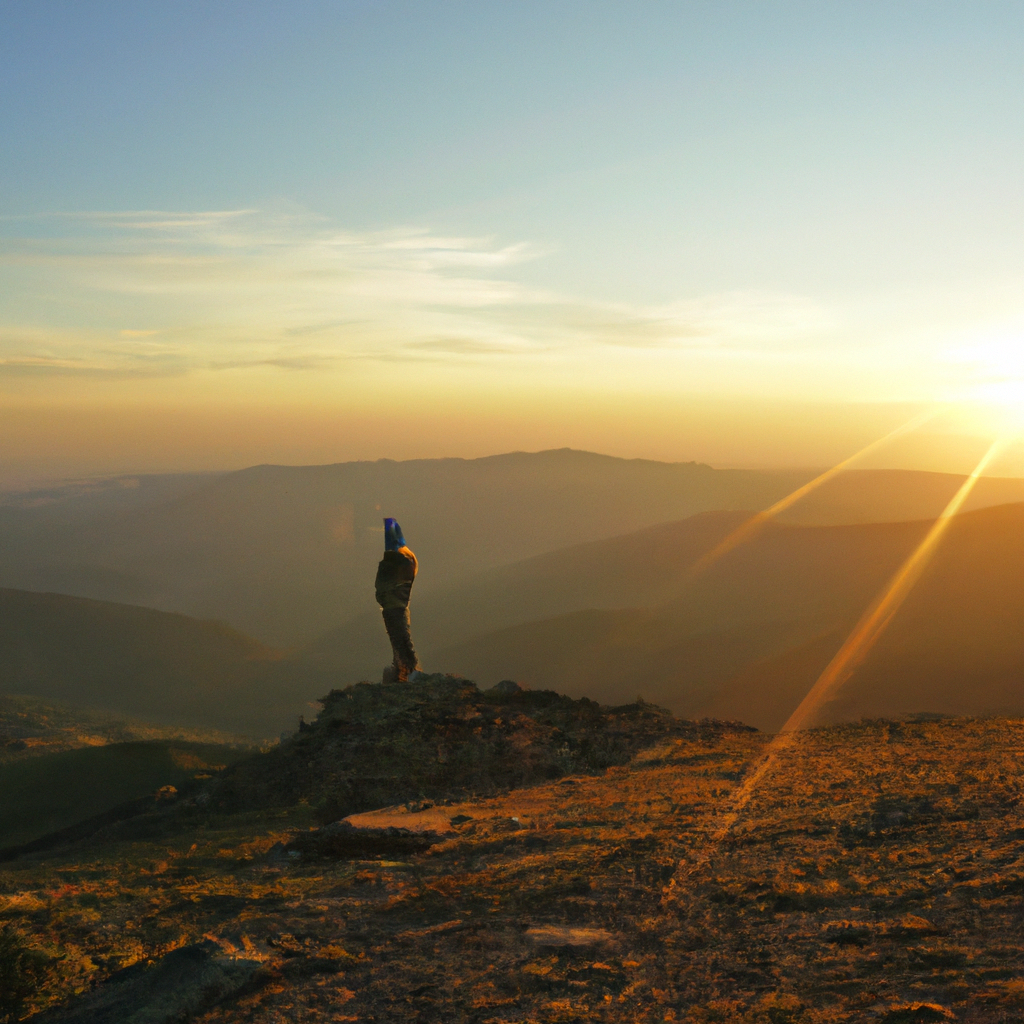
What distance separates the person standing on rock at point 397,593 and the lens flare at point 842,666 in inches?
238

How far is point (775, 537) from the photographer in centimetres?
6419

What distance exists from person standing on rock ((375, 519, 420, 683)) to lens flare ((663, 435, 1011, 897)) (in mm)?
6048

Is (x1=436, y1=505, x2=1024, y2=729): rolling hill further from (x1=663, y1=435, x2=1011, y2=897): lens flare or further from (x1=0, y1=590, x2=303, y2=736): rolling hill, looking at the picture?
(x1=0, y1=590, x2=303, y2=736): rolling hill

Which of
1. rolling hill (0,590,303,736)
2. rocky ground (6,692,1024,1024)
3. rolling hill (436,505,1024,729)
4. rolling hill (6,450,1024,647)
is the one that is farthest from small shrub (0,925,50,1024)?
rolling hill (6,450,1024,647)

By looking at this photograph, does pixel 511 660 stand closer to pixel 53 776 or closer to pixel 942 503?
pixel 53 776

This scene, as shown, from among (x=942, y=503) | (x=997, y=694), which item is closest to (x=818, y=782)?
(x=997, y=694)

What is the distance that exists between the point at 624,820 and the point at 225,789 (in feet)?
20.0

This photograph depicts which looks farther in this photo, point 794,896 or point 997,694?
point 997,694

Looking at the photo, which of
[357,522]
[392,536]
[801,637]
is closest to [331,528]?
[357,522]

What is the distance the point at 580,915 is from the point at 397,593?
29.8 feet

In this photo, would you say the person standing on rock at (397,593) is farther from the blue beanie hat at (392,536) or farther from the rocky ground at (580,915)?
the rocky ground at (580,915)

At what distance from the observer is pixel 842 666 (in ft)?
85.8

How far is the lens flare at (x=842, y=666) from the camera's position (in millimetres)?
6963

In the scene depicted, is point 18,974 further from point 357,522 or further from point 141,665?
point 357,522
